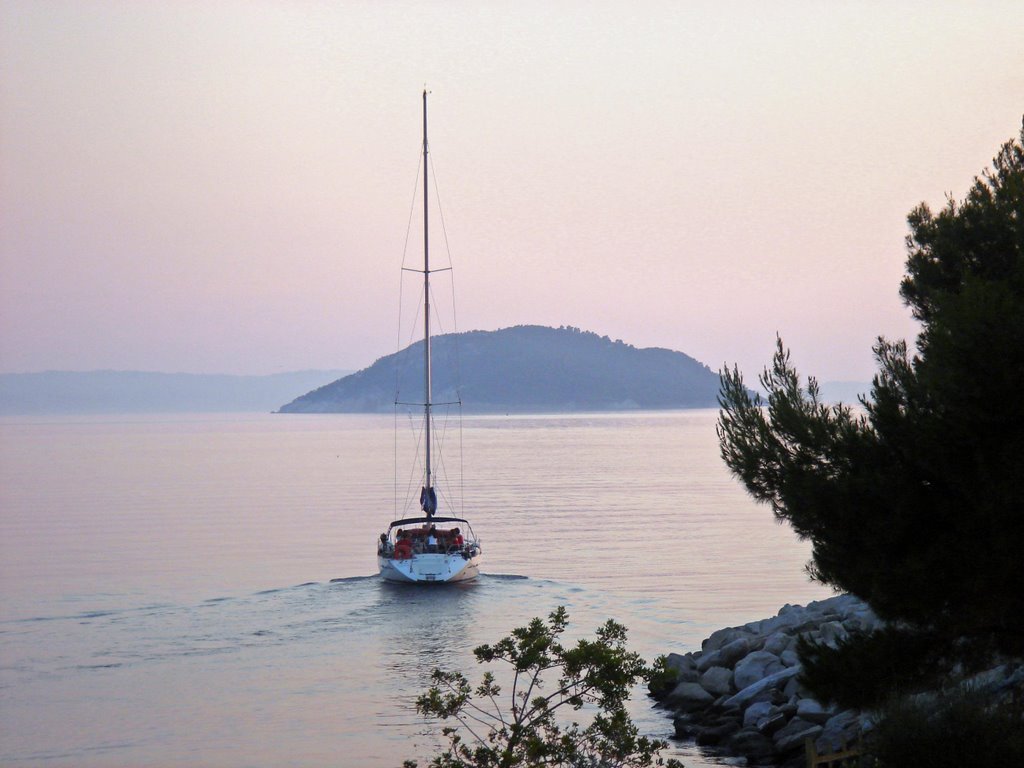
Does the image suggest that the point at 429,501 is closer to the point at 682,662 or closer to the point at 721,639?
the point at 721,639

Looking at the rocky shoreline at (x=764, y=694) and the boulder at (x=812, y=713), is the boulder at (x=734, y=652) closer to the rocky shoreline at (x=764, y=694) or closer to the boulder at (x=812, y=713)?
the rocky shoreline at (x=764, y=694)

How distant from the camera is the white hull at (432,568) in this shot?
3612cm

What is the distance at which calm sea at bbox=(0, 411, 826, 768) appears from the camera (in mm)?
19984

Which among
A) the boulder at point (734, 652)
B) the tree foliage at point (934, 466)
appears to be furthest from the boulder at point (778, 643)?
the tree foliage at point (934, 466)

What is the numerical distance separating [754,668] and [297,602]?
59.1 feet

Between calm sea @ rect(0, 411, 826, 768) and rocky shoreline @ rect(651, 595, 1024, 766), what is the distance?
747 millimetres

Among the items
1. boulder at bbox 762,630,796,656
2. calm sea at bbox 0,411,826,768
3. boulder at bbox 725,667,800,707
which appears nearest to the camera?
boulder at bbox 725,667,800,707

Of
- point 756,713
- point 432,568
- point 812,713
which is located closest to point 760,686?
point 756,713

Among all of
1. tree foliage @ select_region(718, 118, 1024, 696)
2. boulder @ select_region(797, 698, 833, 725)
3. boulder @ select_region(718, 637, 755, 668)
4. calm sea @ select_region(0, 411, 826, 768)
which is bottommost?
→ calm sea @ select_region(0, 411, 826, 768)

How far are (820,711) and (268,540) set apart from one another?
122 feet

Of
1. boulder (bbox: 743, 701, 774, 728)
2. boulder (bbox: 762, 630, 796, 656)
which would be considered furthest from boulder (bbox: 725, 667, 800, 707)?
boulder (bbox: 762, 630, 796, 656)

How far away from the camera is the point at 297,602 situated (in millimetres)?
33750

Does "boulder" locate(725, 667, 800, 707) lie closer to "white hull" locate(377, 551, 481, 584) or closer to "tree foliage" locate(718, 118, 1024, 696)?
"tree foliage" locate(718, 118, 1024, 696)

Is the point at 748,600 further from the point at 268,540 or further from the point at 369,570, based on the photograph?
the point at 268,540
